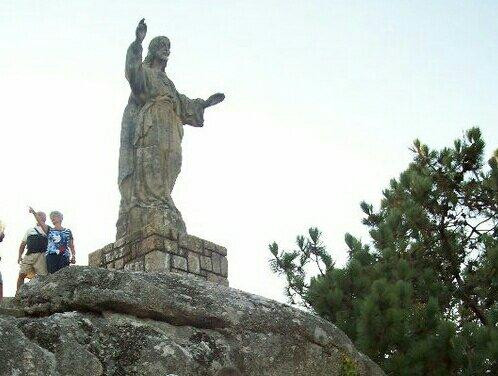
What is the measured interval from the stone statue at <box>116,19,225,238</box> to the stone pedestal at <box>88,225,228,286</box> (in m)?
0.21

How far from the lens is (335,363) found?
3.61 meters

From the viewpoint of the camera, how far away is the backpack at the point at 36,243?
6992mm

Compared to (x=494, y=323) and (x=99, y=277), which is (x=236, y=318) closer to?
(x=99, y=277)

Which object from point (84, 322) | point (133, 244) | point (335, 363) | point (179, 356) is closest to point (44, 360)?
point (84, 322)

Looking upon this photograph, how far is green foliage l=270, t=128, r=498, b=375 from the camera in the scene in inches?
296

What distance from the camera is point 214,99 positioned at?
9.35m

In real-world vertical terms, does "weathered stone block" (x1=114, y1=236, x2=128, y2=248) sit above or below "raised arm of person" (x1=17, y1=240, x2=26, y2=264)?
above

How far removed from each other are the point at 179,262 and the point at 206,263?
0.43m

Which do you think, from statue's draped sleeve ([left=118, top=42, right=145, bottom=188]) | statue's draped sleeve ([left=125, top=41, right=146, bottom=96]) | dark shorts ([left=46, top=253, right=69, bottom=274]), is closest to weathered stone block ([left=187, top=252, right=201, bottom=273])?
statue's draped sleeve ([left=118, top=42, right=145, bottom=188])

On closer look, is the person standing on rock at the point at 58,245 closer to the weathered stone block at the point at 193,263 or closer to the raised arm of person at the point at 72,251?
the raised arm of person at the point at 72,251

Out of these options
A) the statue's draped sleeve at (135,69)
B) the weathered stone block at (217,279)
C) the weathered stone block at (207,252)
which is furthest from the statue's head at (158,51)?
the weathered stone block at (217,279)

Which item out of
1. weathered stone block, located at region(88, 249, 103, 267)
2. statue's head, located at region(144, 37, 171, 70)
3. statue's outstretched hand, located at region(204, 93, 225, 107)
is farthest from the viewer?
statue's outstretched hand, located at region(204, 93, 225, 107)

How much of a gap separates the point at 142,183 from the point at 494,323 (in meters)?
3.78

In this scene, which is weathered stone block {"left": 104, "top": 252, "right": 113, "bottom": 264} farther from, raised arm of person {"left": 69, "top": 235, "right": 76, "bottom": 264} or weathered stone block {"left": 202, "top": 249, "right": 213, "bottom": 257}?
raised arm of person {"left": 69, "top": 235, "right": 76, "bottom": 264}
